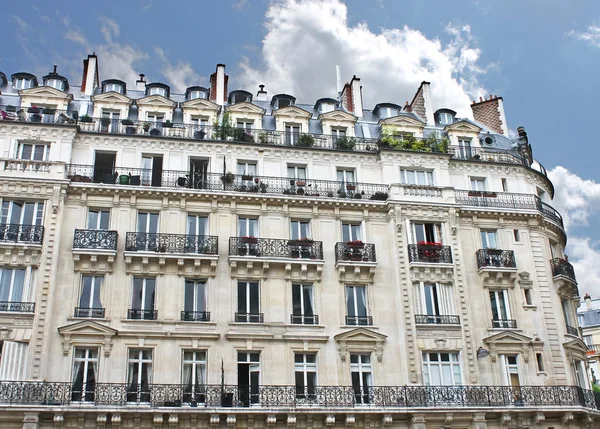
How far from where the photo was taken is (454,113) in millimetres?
33156

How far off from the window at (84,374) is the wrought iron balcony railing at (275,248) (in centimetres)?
617

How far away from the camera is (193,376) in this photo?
924 inches

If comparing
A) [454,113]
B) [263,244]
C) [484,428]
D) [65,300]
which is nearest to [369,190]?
[263,244]

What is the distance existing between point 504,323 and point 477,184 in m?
6.48

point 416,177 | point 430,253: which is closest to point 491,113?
point 416,177

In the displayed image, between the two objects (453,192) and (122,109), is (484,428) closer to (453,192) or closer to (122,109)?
(453,192)

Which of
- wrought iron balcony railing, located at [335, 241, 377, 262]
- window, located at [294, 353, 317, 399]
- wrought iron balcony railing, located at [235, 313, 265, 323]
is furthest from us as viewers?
wrought iron balcony railing, located at [335, 241, 377, 262]

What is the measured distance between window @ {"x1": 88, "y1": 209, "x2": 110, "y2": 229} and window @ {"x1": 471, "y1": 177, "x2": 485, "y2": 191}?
51.1 feet

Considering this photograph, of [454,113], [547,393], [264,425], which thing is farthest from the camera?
[454,113]

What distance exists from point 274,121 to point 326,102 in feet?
10.1

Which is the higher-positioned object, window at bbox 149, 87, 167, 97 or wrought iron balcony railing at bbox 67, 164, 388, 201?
window at bbox 149, 87, 167, 97

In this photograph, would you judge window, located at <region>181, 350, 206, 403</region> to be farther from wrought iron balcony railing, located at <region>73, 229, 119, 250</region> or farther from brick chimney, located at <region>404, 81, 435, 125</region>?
brick chimney, located at <region>404, 81, 435, 125</region>

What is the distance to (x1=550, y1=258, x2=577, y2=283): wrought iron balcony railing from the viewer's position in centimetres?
2831

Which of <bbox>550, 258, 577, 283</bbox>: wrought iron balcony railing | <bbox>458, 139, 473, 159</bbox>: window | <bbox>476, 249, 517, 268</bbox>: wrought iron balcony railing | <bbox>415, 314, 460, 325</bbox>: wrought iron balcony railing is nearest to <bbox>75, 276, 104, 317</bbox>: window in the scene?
<bbox>415, 314, 460, 325</bbox>: wrought iron balcony railing
